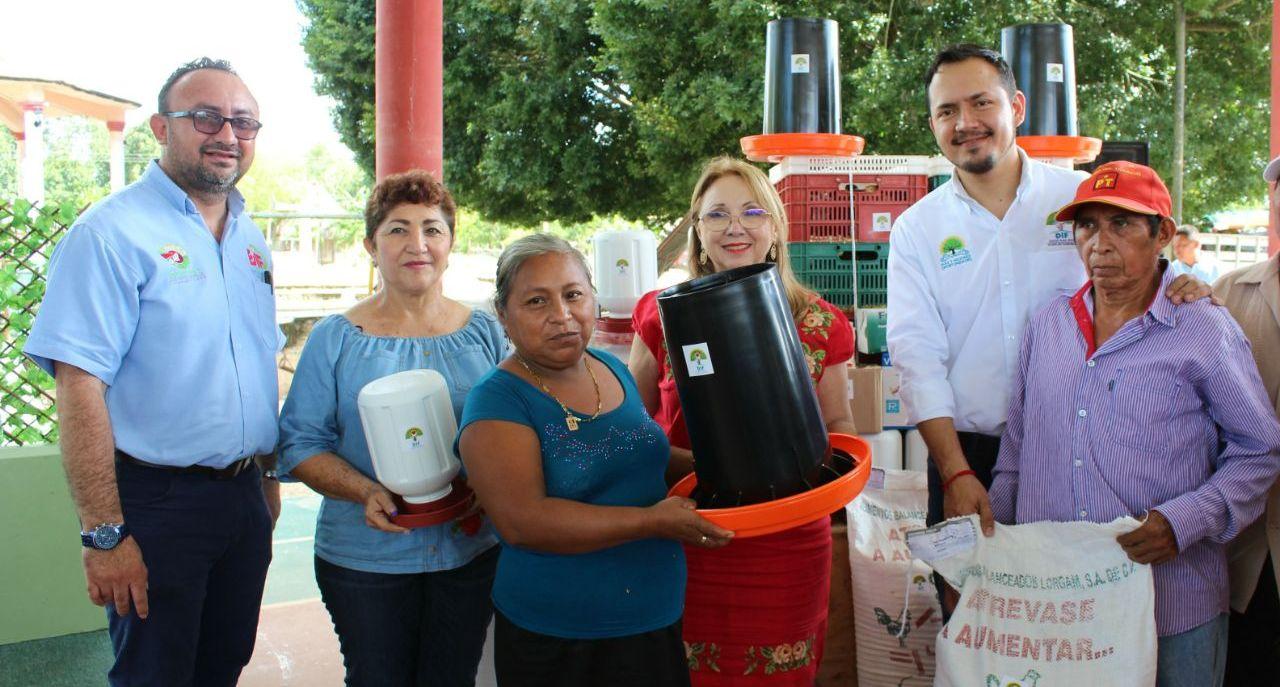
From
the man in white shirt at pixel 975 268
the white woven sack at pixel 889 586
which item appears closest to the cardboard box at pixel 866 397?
the white woven sack at pixel 889 586

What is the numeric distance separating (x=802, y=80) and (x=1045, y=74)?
1.27 m

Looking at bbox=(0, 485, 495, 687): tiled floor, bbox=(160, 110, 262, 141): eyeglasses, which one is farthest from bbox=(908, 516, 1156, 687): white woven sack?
bbox=(0, 485, 495, 687): tiled floor

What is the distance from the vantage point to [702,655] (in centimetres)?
211

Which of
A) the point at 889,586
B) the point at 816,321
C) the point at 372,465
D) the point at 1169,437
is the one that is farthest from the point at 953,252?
the point at 372,465

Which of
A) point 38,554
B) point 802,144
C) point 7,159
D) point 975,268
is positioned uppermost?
point 7,159

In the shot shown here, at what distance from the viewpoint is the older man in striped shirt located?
185 cm

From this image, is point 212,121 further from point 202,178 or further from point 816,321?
point 816,321

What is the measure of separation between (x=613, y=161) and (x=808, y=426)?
1061 cm

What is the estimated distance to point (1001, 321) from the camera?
220 centimetres

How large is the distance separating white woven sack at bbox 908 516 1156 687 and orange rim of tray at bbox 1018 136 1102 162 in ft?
8.70

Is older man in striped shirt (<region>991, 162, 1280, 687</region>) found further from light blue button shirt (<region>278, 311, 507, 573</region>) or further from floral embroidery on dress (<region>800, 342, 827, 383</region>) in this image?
light blue button shirt (<region>278, 311, 507, 573</region>)

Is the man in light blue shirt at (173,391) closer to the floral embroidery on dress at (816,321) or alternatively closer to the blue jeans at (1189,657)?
the floral embroidery on dress at (816,321)

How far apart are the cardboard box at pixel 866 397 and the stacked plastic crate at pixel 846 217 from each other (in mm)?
363

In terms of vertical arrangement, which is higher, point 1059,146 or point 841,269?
point 1059,146
